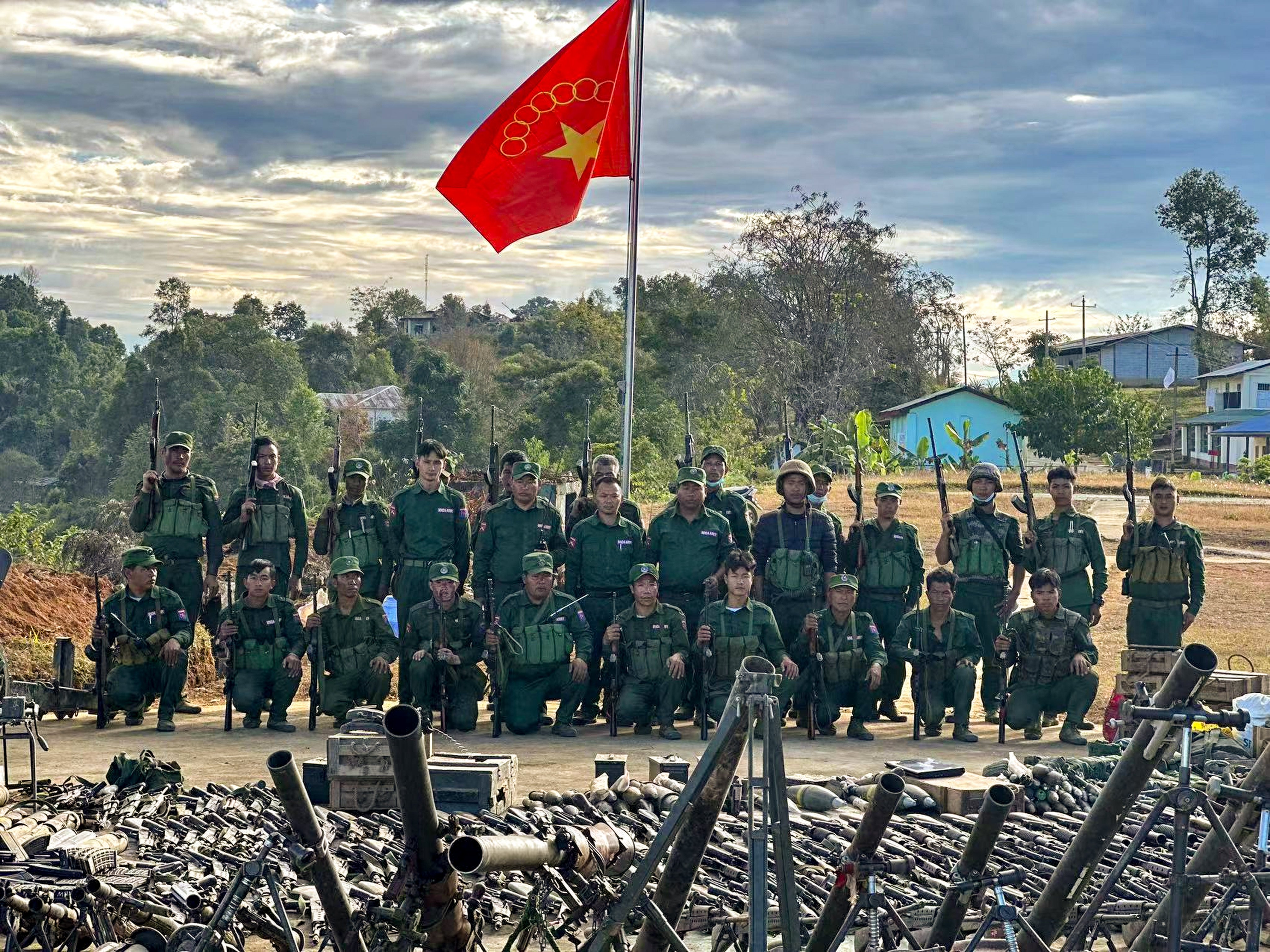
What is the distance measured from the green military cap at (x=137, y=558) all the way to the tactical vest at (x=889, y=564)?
5850 millimetres

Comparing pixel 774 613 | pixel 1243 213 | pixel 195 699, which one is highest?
pixel 1243 213

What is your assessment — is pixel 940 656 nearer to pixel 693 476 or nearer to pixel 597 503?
pixel 693 476

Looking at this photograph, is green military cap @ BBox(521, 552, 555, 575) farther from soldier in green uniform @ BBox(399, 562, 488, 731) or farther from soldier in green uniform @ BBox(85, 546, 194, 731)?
soldier in green uniform @ BBox(85, 546, 194, 731)

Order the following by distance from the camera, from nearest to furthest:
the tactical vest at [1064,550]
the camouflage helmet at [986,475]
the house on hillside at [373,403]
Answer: the camouflage helmet at [986,475], the tactical vest at [1064,550], the house on hillside at [373,403]

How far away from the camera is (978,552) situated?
13305 millimetres

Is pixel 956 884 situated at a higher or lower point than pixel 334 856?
higher

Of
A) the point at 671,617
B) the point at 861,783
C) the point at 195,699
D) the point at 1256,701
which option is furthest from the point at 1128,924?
the point at 195,699

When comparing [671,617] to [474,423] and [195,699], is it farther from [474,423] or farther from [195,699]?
[474,423]

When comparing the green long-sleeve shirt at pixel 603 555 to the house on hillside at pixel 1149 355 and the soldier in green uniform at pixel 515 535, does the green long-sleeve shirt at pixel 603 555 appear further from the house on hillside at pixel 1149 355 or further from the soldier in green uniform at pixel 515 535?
the house on hillside at pixel 1149 355

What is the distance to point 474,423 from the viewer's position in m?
45.4

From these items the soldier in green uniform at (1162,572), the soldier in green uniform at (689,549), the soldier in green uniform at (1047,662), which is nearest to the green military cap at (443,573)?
the soldier in green uniform at (689,549)

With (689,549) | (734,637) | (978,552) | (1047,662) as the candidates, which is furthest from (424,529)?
(1047,662)

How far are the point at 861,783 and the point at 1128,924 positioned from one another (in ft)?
8.04

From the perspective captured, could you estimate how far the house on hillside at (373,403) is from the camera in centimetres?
5384
